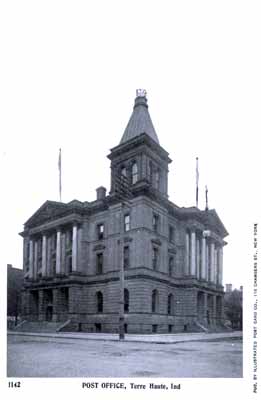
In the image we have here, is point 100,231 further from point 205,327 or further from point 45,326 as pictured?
point 205,327

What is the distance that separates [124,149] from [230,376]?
54.0 feet

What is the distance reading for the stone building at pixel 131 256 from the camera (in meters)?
18.0

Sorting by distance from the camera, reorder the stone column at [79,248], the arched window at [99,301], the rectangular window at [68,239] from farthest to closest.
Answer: the rectangular window at [68,239] → the stone column at [79,248] → the arched window at [99,301]

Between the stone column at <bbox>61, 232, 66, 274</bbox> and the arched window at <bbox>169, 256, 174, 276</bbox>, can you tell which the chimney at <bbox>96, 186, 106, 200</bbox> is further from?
the arched window at <bbox>169, 256, 174, 276</bbox>

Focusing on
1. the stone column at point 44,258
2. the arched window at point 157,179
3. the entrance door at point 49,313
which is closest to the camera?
the arched window at point 157,179

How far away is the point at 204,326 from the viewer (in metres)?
19.4

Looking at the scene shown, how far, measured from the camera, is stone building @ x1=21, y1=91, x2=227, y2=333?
59.2ft

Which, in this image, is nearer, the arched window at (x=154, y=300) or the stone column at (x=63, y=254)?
the arched window at (x=154, y=300)

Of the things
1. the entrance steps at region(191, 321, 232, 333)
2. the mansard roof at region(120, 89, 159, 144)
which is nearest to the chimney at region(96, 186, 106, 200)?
the mansard roof at region(120, 89, 159, 144)

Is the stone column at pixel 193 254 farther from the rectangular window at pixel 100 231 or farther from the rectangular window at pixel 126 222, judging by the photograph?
the rectangular window at pixel 100 231

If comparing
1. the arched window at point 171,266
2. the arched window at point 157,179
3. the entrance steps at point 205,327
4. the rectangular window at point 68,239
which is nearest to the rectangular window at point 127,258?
the arched window at point 171,266

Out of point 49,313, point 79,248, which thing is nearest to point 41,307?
point 49,313

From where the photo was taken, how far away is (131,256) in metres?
24.1

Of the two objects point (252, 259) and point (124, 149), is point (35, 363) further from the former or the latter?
point (124, 149)
